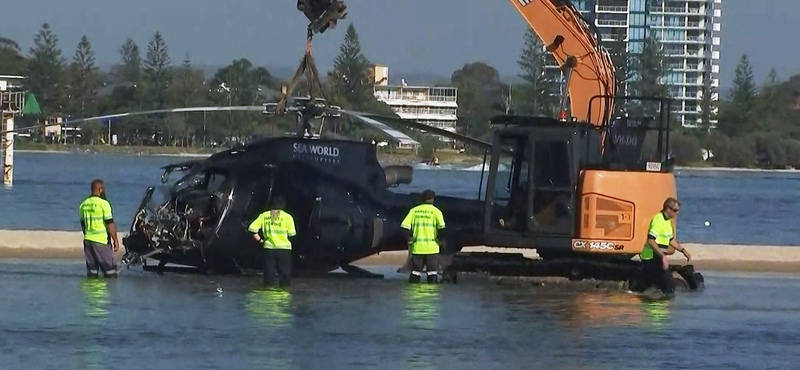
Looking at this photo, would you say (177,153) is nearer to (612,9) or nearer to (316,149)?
(612,9)

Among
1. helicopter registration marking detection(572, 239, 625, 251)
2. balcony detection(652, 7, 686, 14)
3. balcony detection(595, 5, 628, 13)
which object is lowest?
helicopter registration marking detection(572, 239, 625, 251)

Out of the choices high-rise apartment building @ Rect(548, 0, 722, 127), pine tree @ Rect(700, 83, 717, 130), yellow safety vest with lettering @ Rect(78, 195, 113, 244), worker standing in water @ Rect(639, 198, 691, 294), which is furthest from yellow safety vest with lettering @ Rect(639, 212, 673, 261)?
high-rise apartment building @ Rect(548, 0, 722, 127)

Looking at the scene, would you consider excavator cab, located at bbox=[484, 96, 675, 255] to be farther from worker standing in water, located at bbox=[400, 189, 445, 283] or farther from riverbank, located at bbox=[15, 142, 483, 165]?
riverbank, located at bbox=[15, 142, 483, 165]

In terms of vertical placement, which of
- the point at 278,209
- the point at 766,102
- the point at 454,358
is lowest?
the point at 454,358

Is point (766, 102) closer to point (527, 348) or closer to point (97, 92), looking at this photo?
point (97, 92)

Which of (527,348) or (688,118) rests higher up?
(688,118)

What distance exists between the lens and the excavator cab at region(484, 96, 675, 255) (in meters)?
22.2

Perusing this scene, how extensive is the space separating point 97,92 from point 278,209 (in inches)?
4542

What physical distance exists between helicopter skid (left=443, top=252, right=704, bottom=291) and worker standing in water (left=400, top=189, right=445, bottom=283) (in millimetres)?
580

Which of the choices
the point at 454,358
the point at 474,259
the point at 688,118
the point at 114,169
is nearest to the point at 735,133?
the point at 688,118

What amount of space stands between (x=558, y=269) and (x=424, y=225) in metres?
2.10

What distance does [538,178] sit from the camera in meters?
22.4

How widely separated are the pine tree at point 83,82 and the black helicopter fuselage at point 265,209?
110682 millimetres

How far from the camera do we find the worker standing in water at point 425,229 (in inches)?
880
